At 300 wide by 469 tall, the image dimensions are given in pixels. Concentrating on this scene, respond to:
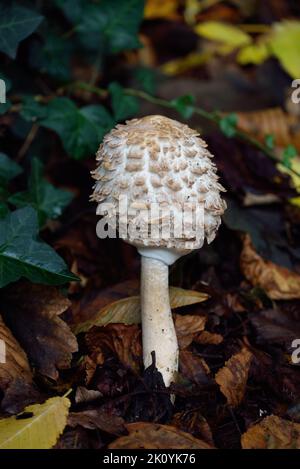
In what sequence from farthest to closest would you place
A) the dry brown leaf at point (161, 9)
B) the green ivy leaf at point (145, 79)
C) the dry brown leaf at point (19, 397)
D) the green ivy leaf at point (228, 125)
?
the dry brown leaf at point (161, 9)
the green ivy leaf at point (145, 79)
the green ivy leaf at point (228, 125)
the dry brown leaf at point (19, 397)

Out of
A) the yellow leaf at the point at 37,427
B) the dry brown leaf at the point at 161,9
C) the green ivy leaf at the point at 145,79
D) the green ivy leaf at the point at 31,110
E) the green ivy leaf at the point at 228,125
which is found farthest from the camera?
the dry brown leaf at the point at 161,9

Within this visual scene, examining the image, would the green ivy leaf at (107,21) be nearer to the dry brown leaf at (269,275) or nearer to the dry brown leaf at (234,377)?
the dry brown leaf at (269,275)

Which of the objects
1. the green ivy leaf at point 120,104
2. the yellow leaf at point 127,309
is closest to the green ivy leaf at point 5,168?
the green ivy leaf at point 120,104

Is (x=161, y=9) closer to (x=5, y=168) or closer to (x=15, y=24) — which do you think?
(x=15, y=24)

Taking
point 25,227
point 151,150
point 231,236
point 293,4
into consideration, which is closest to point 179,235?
point 151,150

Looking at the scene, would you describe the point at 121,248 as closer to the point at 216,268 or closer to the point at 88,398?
the point at 216,268

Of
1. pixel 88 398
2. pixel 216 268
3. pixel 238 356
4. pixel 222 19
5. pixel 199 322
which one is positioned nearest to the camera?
pixel 88 398

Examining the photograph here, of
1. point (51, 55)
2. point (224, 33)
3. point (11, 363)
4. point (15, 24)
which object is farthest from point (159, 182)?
point (224, 33)
